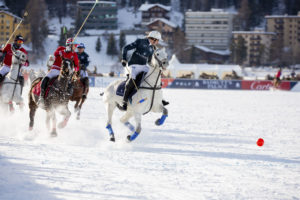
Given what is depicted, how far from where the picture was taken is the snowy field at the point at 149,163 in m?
5.30

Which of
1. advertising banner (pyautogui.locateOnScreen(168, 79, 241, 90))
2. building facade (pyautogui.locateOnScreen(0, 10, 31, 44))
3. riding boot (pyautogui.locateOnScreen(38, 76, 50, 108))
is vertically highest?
building facade (pyautogui.locateOnScreen(0, 10, 31, 44))

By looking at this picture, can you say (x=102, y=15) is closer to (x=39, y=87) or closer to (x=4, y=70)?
(x=4, y=70)

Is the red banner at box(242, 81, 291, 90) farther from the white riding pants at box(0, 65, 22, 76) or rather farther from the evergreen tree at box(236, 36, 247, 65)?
the evergreen tree at box(236, 36, 247, 65)

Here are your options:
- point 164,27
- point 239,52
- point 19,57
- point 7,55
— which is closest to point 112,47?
point 164,27

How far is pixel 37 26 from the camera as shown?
301ft

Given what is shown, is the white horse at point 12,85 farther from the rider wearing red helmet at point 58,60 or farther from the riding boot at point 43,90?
the riding boot at point 43,90

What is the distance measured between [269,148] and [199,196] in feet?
13.4

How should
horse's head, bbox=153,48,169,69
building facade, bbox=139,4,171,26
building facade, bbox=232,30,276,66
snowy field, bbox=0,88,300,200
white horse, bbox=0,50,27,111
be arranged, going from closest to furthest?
1. snowy field, bbox=0,88,300,200
2. horse's head, bbox=153,48,169,69
3. white horse, bbox=0,50,27,111
4. building facade, bbox=232,30,276,66
5. building facade, bbox=139,4,171,26

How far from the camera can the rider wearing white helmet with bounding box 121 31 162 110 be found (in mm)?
8516

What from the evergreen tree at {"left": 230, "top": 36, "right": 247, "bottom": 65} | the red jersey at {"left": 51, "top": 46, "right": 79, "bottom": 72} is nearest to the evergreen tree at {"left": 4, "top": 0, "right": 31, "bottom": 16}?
the evergreen tree at {"left": 230, "top": 36, "right": 247, "bottom": 65}

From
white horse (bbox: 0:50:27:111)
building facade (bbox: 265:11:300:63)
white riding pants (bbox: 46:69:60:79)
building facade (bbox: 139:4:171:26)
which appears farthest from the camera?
building facade (bbox: 139:4:171:26)

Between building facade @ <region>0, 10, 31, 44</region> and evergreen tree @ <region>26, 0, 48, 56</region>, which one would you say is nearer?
building facade @ <region>0, 10, 31, 44</region>

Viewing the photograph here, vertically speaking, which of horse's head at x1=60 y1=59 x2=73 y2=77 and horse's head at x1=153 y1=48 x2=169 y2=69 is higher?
horse's head at x1=153 y1=48 x2=169 y2=69

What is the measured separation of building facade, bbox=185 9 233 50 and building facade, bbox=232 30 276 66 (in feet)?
16.0
